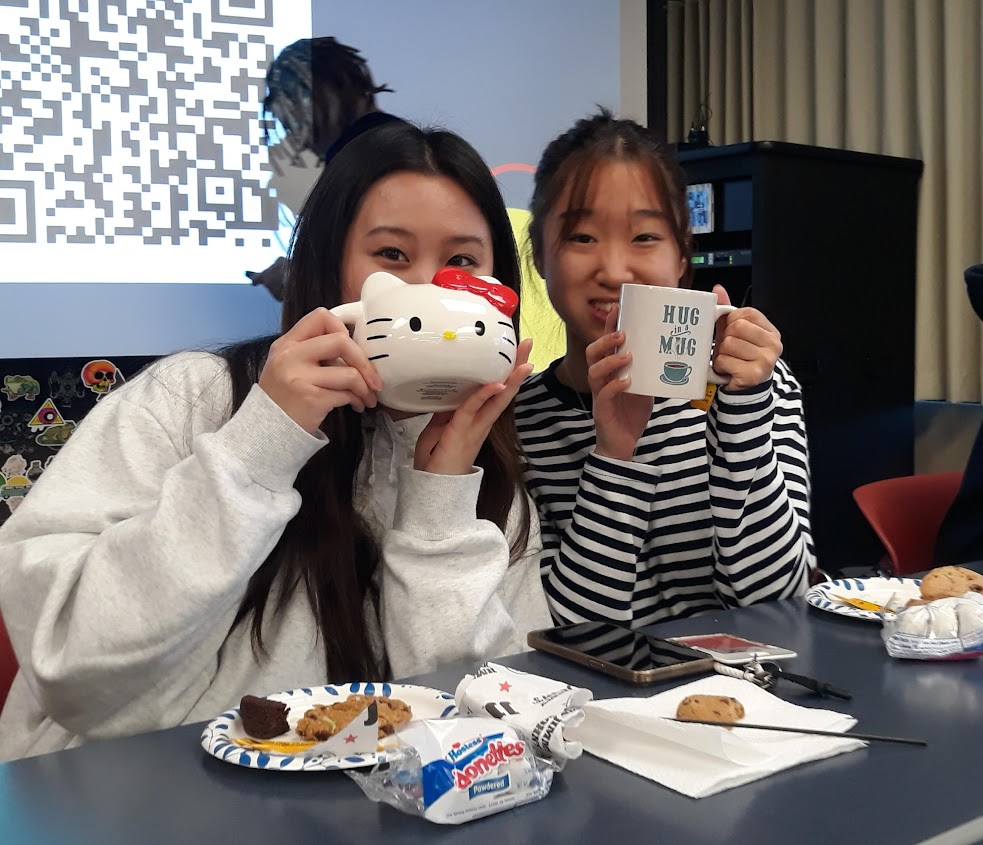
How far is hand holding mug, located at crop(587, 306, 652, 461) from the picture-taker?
43.6 inches

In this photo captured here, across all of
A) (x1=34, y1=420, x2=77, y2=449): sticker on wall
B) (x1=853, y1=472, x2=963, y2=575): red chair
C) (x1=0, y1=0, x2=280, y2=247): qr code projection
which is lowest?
(x1=853, y1=472, x2=963, y2=575): red chair

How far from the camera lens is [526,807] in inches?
24.3

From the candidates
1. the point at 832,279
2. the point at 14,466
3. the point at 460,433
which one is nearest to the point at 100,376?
the point at 14,466

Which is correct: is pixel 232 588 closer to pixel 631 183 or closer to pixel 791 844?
pixel 791 844

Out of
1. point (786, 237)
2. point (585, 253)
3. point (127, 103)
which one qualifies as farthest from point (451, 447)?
point (786, 237)

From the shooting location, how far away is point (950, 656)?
0.88m

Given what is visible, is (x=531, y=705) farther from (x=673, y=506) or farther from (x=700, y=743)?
(x=673, y=506)

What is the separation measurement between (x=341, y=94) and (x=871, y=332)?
1.73m

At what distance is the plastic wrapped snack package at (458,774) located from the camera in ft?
1.95

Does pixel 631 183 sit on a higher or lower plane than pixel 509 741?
higher

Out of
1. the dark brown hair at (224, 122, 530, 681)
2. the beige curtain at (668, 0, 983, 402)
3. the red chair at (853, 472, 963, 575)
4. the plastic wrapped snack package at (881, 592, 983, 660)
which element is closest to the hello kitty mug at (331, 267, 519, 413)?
the dark brown hair at (224, 122, 530, 681)

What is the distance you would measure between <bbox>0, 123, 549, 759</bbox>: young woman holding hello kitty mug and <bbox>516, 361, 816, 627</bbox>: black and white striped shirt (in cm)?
8

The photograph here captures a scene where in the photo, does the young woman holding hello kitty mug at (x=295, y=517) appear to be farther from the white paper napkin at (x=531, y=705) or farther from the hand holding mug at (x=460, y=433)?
the white paper napkin at (x=531, y=705)

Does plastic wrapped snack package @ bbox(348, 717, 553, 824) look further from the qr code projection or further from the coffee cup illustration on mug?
the qr code projection
